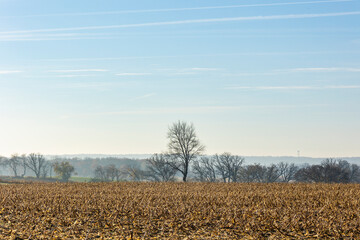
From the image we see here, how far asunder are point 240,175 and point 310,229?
112510mm

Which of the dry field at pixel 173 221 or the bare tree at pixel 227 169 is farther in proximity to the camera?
the bare tree at pixel 227 169

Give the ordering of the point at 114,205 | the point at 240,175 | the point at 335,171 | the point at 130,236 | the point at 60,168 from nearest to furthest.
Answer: the point at 130,236 → the point at 114,205 → the point at 335,171 → the point at 240,175 → the point at 60,168

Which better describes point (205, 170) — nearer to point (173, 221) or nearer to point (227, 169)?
point (227, 169)

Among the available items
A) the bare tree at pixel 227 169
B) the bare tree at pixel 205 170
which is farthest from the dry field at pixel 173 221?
the bare tree at pixel 205 170

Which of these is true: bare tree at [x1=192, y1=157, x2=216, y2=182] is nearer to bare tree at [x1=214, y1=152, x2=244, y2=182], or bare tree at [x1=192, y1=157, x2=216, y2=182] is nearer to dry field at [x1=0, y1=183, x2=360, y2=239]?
bare tree at [x1=214, y1=152, x2=244, y2=182]

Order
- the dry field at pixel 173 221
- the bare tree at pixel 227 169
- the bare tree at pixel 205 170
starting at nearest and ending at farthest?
the dry field at pixel 173 221, the bare tree at pixel 227 169, the bare tree at pixel 205 170

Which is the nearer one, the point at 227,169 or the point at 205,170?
the point at 227,169

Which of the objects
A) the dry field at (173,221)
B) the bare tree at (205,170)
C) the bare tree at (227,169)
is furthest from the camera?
the bare tree at (205,170)

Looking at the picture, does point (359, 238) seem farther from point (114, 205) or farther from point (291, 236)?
point (114, 205)

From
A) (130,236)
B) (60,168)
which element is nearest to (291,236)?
(130,236)

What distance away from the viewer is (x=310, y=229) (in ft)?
67.6

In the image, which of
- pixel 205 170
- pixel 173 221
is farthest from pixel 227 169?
pixel 173 221

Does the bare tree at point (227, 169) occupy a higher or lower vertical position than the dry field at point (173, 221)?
higher

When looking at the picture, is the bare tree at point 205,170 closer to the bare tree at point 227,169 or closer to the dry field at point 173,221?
the bare tree at point 227,169
